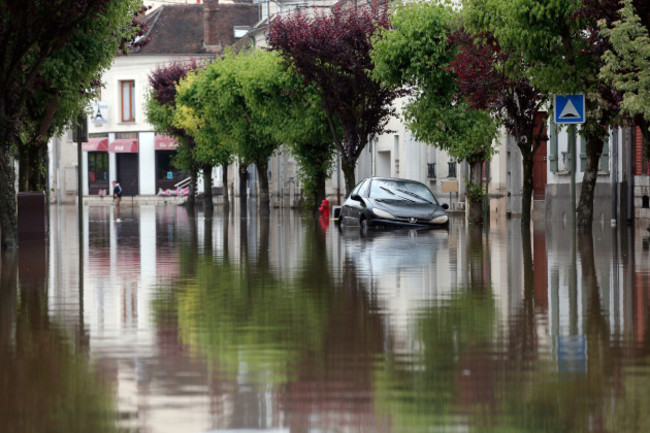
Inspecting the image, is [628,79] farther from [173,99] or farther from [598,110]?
[173,99]

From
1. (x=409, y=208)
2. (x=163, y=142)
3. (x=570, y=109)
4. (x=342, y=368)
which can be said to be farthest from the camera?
(x=163, y=142)

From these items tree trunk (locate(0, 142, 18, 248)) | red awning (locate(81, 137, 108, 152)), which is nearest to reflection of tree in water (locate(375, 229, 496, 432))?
tree trunk (locate(0, 142, 18, 248))

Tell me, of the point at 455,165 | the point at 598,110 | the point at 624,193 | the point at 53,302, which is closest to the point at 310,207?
the point at 455,165

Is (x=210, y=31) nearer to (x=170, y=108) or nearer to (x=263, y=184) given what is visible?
(x=170, y=108)

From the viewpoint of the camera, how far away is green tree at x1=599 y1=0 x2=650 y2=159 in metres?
21.7

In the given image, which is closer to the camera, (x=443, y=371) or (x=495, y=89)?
(x=443, y=371)

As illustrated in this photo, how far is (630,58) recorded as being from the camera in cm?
2214

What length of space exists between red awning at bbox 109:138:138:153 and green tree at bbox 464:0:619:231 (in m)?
68.9

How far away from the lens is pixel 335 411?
22.9 ft

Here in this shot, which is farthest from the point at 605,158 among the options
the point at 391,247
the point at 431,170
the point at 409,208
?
the point at 431,170

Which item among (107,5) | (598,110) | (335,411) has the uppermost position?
(107,5)

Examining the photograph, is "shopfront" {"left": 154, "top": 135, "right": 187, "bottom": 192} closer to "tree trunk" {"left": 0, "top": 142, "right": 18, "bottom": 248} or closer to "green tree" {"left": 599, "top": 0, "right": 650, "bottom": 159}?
"tree trunk" {"left": 0, "top": 142, "right": 18, "bottom": 248}

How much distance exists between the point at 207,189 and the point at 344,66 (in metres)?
25.4

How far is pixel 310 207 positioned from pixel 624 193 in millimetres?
18214
